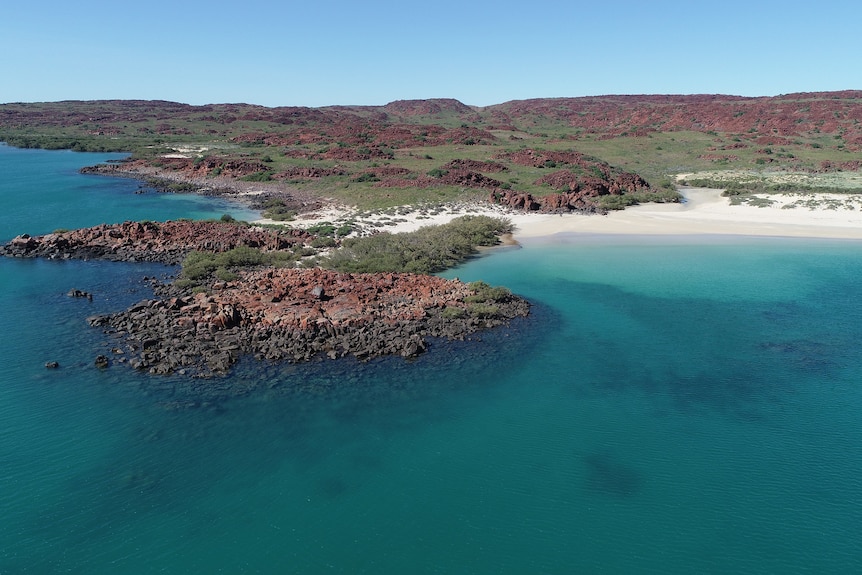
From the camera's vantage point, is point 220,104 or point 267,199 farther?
point 220,104

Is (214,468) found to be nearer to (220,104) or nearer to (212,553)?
(212,553)

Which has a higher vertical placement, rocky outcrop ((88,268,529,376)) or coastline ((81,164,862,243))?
→ coastline ((81,164,862,243))

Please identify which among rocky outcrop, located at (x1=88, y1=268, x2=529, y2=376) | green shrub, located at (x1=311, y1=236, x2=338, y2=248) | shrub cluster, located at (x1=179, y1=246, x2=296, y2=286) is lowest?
rocky outcrop, located at (x1=88, y1=268, x2=529, y2=376)

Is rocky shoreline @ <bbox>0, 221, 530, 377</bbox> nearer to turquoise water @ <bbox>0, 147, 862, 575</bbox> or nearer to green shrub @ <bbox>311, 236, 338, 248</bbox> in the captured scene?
turquoise water @ <bbox>0, 147, 862, 575</bbox>

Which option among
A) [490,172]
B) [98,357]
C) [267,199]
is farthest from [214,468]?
[490,172]

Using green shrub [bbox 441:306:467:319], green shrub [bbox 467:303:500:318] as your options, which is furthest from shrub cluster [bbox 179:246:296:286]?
green shrub [bbox 467:303:500:318]

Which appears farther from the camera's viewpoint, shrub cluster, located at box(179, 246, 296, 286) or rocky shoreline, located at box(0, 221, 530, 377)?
shrub cluster, located at box(179, 246, 296, 286)
